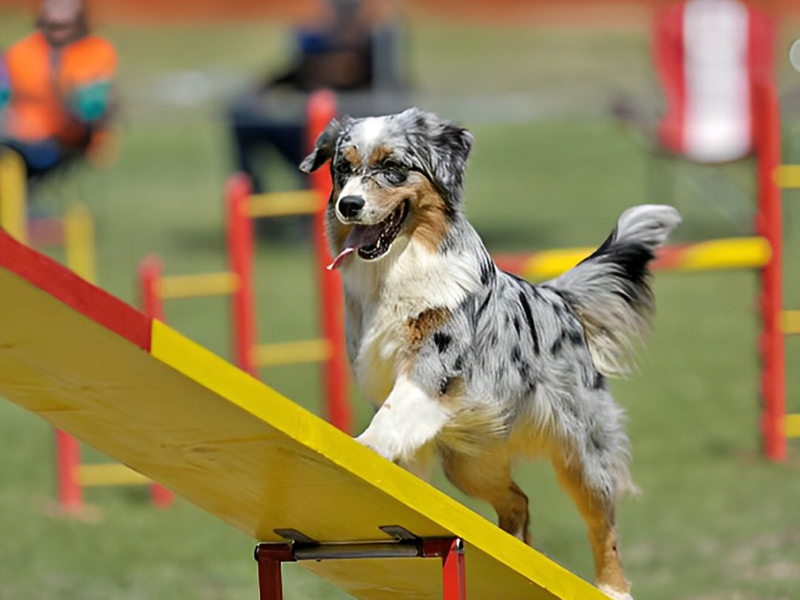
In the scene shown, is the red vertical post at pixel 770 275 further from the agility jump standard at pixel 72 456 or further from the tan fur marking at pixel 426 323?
the tan fur marking at pixel 426 323

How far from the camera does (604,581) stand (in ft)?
13.6

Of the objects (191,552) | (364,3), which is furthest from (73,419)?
(364,3)

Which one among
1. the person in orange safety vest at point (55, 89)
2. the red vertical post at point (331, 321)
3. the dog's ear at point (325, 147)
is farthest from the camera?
the person in orange safety vest at point (55, 89)

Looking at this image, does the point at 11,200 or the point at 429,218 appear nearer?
the point at 429,218

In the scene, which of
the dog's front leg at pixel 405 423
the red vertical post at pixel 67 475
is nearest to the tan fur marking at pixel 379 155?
the dog's front leg at pixel 405 423

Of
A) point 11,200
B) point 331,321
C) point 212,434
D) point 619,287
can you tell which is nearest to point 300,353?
point 331,321

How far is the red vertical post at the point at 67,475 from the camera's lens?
24.1ft

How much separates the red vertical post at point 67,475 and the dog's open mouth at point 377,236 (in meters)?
4.13

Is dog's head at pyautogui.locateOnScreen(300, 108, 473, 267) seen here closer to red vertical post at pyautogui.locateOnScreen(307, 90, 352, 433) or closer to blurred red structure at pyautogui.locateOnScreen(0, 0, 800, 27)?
red vertical post at pyautogui.locateOnScreen(307, 90, 352, 433)

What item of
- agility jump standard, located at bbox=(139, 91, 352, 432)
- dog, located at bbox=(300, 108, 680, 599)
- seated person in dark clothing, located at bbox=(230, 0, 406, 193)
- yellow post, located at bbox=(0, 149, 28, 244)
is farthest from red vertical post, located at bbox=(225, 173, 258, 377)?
seated person in dark clothing, located at bbox=(230, 0, 406, 193)

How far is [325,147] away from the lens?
3738 mm

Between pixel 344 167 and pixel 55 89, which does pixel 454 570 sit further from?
pixel 55 89

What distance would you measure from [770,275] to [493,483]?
3912mm

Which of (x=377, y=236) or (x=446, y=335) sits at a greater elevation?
(x=377, y=236)
